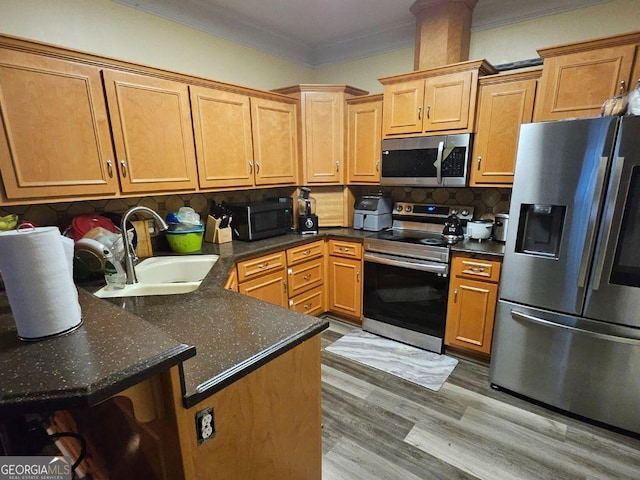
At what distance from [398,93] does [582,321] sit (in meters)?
2.05

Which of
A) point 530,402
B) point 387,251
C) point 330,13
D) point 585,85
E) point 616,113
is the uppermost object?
point 330,13

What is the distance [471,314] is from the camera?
233 centimetres

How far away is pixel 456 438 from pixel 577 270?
1.15m

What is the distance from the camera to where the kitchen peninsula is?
2.10 feet

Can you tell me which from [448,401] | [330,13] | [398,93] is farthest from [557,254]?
[330,13]

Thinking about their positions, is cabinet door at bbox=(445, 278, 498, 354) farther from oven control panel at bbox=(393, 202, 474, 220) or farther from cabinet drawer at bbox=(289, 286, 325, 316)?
cabinet drawer at bbox=(289, 286, 325, 316)

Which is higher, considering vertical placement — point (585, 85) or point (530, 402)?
point (585, 85)

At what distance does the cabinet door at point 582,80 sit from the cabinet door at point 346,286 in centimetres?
176

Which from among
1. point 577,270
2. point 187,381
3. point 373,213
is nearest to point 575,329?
point 577,270

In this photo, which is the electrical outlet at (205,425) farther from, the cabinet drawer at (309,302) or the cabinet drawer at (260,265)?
the cabinet drawer at (309,302)

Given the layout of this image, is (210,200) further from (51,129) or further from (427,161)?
(427,161)

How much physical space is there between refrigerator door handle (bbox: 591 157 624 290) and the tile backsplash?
3.22 ft

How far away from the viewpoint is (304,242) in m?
2.75

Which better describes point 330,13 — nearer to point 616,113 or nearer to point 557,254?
point 616,113
